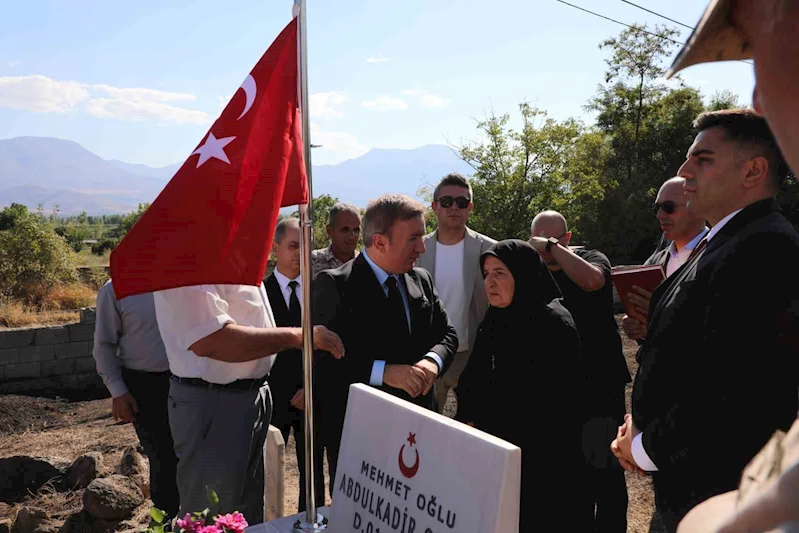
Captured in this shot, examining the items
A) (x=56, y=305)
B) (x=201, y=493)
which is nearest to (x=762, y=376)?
(x=201, y=493)

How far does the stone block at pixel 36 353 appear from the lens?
8.30m

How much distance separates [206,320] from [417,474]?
1.24 meters

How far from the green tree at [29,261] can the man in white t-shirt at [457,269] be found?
35.5 feet

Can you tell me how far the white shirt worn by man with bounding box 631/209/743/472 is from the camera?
215cm

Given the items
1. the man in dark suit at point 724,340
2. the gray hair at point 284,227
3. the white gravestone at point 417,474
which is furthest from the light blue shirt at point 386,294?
the gray hair at point 284,227

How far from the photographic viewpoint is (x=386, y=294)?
3.08 metres

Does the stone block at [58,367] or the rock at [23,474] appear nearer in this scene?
the rock at [23,474]

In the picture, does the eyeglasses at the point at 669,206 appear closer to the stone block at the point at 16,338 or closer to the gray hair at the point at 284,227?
the gray hair at the point at 284,227

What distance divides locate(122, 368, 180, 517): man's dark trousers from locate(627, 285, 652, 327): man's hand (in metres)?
2.67

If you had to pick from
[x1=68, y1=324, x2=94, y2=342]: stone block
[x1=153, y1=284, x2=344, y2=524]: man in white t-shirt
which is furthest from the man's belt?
[x1=68, y1=324, x2=94, y2=342]: stone block

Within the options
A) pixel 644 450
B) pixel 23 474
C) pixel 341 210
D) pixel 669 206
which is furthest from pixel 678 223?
pixel 23 474

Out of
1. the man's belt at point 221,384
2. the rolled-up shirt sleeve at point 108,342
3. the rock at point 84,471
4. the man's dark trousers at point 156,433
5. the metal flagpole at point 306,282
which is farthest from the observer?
the rock at point 84,471

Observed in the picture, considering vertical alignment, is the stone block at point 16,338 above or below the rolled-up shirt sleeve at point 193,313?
below

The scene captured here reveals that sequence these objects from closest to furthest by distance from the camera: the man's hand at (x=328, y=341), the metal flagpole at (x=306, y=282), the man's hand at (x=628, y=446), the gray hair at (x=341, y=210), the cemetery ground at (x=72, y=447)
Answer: the man's hand at (x=628, y=446) < the metal flagpole at (x=306, y=282) < the man's hand at (x=328, y=341) < the cemetery ground at (x=72, y=447) < the gray hair at (x=341, y=210)
